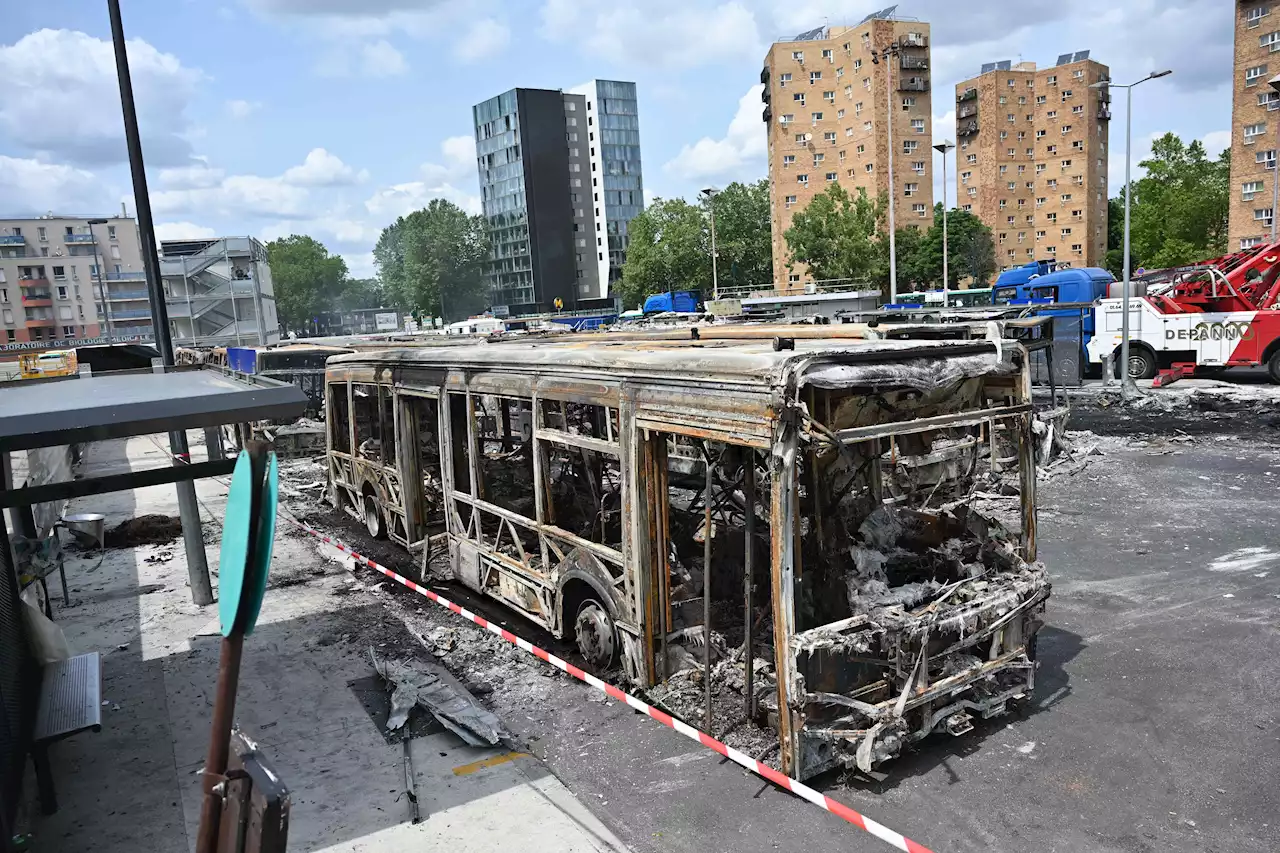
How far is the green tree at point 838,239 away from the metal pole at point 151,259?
152ft

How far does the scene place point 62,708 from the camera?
17.5ft

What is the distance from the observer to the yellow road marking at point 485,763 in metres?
5.22

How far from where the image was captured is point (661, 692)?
5.71 meters

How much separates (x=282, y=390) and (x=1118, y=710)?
585 cm

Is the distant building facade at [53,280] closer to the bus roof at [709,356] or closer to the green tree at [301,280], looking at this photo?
the green tree at [301,280]

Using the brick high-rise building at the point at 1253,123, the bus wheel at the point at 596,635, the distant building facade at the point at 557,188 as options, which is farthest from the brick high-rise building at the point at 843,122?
the bus wheel at the point at 596,635

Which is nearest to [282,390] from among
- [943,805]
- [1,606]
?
[1,606]

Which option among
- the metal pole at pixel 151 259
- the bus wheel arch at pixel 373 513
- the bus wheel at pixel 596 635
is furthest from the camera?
the bus wheel arch at pixel 373 513

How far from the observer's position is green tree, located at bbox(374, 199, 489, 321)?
9212cm


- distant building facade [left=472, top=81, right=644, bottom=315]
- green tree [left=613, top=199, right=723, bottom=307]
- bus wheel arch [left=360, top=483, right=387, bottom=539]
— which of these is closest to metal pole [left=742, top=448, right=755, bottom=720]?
bus wheel arch [left=360, top=483, right=387, bottom=539]

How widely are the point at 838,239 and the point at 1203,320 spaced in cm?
3146

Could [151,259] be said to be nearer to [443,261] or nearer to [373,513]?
[373,513]

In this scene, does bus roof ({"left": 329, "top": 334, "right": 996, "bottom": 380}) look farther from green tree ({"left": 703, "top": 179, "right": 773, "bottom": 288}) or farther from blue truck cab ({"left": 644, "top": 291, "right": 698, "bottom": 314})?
green tree ({"left": 703, "top": 179, "right": 773, "bottom": 288})

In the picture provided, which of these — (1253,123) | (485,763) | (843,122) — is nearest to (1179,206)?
(1253,123)
